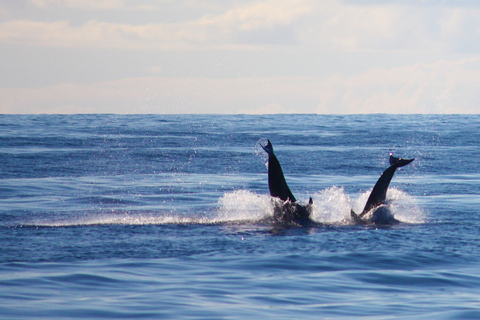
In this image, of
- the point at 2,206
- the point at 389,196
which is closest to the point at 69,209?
the point at 2,206

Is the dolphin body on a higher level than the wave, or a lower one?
higher

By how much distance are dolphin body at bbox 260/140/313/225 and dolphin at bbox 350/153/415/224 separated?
1.30 metres

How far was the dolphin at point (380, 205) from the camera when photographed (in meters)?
17.9

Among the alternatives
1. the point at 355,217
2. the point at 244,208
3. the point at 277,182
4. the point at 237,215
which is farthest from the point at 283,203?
the point at 244,208

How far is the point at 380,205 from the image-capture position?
1841cm

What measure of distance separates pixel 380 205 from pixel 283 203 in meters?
2.59

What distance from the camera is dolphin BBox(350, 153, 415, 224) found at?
58.8ft

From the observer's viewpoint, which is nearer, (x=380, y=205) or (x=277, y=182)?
(x=277, y=182)

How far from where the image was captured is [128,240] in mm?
14648

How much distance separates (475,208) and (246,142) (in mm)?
32618

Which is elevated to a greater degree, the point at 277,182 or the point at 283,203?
the point at 277,182

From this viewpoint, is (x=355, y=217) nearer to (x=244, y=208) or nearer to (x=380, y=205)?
(x=380, y=205)

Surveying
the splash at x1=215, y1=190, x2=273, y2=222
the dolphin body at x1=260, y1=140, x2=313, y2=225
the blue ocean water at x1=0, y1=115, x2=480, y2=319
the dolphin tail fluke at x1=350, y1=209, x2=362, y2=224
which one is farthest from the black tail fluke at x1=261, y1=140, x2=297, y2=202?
the dolphin tail fluke at x1=350, y1=209, x2=362, y2=224

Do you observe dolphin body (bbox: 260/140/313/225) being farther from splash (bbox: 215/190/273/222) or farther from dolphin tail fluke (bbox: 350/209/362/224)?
dolphin tail fluke (bbox: 350/209/362/224)
